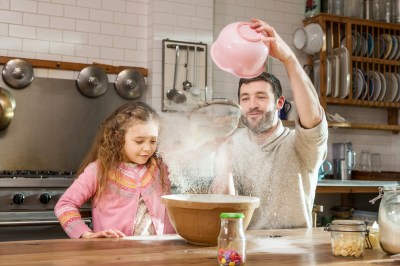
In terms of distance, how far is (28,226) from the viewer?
3.41m

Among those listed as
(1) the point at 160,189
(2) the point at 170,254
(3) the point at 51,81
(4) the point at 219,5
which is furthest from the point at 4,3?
(2) the point at 170,254

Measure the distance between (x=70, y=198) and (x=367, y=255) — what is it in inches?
42.5

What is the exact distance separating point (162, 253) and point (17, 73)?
2940mm

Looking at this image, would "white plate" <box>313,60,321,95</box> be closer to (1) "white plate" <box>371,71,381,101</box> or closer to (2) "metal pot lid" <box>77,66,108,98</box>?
(1) "white plate" <box>371,71,381,101</box>

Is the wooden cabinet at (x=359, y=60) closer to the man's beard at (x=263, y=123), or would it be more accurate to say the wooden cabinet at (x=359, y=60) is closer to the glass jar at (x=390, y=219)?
the man's beard at (x=263, y=123)

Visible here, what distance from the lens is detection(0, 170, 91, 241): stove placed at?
11.1ft

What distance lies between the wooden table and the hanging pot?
8.48 feet

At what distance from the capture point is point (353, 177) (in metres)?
5.22

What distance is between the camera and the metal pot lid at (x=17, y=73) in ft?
13.4

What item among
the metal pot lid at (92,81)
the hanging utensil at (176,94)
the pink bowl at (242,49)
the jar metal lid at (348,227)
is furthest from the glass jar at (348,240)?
the metal pot lid at (92,81)

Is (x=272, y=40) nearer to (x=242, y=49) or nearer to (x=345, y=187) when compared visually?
(x=242, y=49)

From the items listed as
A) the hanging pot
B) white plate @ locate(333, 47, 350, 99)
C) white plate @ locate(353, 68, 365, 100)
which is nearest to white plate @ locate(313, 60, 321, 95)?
white plate @ locate(333, 47, 350, 99)

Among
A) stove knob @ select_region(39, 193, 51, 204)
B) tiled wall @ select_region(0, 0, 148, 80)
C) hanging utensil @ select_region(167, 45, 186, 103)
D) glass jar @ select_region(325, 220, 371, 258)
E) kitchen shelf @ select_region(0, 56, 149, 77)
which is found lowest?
stove knob @ select_region(39, 193, 51, 204)

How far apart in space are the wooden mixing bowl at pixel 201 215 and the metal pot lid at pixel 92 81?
2.81 meters
